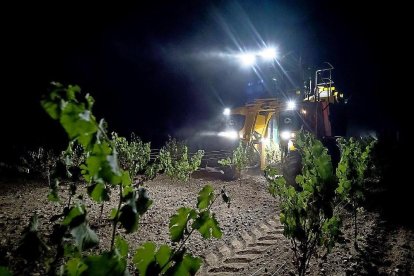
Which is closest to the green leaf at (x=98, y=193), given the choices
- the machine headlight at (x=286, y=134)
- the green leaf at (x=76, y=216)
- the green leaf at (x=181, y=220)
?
the green leaf at (x=76, y=216)

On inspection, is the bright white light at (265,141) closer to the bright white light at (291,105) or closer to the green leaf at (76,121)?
the bright white light at (291,105)

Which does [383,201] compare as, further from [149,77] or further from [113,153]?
[149,77]

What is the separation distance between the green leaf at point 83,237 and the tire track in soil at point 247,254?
3.80 m

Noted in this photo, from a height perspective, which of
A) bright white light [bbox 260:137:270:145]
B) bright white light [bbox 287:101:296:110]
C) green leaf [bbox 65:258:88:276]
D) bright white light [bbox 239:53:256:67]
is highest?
bright white light [bbox 239:53:256:67]

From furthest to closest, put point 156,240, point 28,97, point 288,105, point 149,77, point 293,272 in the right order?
1. point 149,77
2. point 28,97
3. point 288,105
4. point 156,240
5. point 293,272

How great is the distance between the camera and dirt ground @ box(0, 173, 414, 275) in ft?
17.0

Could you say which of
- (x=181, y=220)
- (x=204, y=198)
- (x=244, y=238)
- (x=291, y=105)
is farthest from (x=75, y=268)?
(x=291, y=105)

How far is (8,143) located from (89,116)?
23301 mm

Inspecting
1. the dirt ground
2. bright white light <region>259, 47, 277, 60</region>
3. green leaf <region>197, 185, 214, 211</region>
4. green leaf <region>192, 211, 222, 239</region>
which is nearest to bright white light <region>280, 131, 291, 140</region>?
the dirt ground

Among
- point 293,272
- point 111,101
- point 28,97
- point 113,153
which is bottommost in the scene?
point 293,272

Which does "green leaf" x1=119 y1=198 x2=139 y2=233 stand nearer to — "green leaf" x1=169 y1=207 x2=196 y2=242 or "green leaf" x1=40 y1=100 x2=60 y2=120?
"green leaf" x1=169 y1=207 x2=196 y2=242

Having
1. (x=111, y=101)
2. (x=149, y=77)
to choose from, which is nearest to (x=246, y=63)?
(x=111, y=101)

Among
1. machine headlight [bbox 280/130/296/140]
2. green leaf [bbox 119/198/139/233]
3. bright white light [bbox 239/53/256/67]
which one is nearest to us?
green leaf [bbox 119/198/139/233]

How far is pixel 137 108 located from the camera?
126 feet
